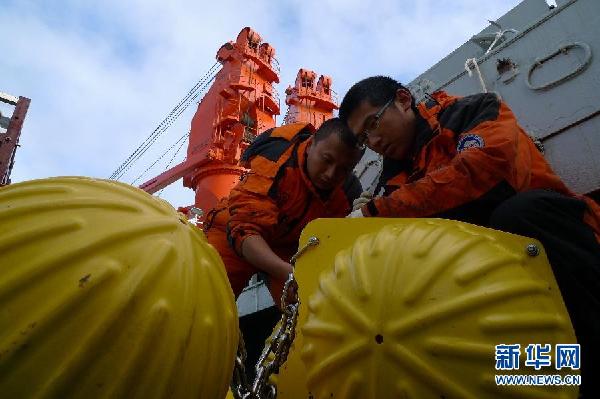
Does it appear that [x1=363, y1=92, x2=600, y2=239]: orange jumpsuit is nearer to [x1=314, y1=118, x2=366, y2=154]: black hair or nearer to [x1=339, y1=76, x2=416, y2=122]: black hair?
[x1=339, y1=76, x2=416, y2=122]: black hair

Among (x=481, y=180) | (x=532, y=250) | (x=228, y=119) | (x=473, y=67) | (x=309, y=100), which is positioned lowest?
(x=532, y=250)

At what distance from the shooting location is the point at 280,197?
8.84 ft

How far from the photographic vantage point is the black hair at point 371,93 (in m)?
2.36

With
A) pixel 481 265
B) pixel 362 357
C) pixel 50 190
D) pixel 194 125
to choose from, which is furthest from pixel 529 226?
pixel 194 125

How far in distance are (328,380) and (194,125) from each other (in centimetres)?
951

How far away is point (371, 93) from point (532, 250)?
1483 mm

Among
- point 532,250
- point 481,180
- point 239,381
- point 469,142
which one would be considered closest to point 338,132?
point 469,142

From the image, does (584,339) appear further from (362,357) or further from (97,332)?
(97,332)

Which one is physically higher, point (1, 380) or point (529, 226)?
point (529, 226)

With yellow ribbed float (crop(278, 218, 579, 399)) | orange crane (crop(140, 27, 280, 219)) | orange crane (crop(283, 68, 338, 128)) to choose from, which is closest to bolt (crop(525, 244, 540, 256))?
yellow ribbed float (crop(278, 218, 579, 399))

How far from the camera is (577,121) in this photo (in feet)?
9.37

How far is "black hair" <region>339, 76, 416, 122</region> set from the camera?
236 cm

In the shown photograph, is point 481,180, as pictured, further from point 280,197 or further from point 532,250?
point 280,197

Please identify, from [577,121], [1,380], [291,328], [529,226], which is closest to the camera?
[1,380]
